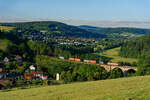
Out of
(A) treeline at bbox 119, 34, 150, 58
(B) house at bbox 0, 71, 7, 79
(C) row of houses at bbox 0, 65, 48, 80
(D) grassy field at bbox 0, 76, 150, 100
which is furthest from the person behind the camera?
(A) treeline at bbox 119, 34, 150, 58

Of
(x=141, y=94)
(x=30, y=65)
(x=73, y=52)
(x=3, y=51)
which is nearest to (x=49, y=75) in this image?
(x=30, y=65)

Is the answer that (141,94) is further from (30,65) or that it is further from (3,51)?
(3,51)

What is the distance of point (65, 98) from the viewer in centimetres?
1131

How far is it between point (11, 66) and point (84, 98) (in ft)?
161

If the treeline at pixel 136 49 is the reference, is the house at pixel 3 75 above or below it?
above

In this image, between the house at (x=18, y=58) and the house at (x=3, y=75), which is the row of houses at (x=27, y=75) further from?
the house at (x=18, y=58)

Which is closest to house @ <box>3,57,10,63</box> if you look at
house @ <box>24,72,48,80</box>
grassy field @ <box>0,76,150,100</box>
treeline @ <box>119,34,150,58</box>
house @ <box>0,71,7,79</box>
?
house @ <box>24,72,48,80</box>

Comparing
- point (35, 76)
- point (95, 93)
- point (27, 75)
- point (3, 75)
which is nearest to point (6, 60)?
point (27, 75)

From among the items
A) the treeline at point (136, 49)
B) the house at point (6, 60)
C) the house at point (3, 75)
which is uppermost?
the house at point (6, 60)

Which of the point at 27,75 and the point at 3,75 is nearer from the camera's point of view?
the point at 3,75

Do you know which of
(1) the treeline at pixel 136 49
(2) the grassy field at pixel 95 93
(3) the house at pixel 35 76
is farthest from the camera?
(1) the treeline at pixel 136 49

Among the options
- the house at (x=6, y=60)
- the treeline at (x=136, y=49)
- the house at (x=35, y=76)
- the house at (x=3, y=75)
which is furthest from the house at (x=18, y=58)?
the treeline at (x=136, y=49)

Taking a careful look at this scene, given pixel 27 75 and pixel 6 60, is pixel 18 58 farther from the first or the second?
pixel 27 75

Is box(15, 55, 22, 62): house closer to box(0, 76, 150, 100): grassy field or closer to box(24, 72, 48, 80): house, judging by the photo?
box(24, 72, 48, 80): house
